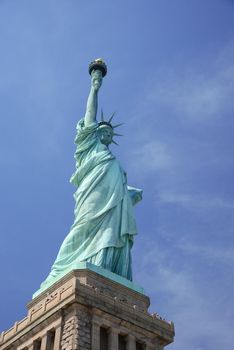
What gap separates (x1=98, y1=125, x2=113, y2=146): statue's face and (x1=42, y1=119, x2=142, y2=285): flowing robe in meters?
0.88

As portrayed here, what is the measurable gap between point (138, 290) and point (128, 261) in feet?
7.46

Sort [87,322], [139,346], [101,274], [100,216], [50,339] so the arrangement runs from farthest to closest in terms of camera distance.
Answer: [100,216]
[101,274]
[139,346]
[50,339]
[87,322]

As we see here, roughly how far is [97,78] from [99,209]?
12123mm

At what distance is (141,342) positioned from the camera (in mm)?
32969

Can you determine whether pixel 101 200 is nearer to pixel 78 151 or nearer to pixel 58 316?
pixel 78 151

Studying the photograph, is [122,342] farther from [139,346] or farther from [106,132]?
[106,132]

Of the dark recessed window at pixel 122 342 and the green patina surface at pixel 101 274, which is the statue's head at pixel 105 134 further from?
the dark recessed window at pixel 122 342

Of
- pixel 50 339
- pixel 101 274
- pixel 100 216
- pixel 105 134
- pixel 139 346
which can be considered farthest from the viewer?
pixel 105 134

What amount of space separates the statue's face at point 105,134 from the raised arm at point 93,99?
31.0 inches

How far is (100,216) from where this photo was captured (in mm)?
38562

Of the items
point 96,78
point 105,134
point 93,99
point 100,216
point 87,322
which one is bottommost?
point 87,322

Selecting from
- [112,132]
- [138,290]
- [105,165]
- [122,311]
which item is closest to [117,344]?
[122,311]

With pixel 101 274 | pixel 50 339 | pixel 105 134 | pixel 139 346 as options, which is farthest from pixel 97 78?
pixel 50 339

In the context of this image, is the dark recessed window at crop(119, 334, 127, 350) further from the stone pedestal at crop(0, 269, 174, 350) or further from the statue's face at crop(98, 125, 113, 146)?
the statue's face at crop(98, 125, 113, 146)
